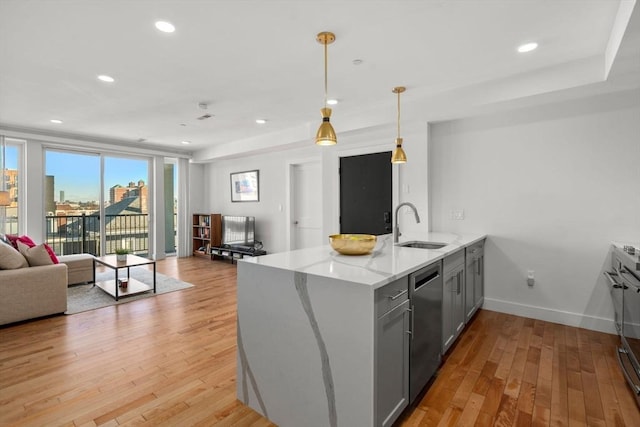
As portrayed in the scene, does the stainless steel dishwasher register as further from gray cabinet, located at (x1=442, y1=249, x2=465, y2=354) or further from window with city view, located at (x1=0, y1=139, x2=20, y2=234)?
window with city view, located at (x1=0, y1=139, x2=20, y2=234)

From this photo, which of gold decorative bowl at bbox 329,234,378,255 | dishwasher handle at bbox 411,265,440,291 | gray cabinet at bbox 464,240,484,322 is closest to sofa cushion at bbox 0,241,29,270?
gold decorative bowl at bbox 329,234,378,255

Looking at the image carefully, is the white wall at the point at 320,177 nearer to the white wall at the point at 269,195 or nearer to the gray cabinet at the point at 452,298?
the white wall at the point at 269,195

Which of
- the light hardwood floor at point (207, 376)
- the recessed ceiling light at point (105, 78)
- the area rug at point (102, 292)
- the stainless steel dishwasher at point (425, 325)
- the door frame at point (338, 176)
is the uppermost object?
the recessed ceiling light at point (105, 78)

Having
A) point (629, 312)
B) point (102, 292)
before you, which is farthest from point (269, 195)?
point (629, 312)

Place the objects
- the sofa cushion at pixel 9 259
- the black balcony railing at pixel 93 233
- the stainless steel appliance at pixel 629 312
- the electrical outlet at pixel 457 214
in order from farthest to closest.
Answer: the black balcony railing at pixel 93 233, the electrical outlet at pixel 457 214, the sofa cushion at pixel 9 259, the stainless steel appliance at pixel 629 312

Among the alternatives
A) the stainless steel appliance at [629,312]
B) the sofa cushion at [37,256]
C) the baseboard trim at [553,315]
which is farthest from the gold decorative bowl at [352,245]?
the sofa cushion at [37,256]

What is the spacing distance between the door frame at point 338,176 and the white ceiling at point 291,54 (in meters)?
0.38

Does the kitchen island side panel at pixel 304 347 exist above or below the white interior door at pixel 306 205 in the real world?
below

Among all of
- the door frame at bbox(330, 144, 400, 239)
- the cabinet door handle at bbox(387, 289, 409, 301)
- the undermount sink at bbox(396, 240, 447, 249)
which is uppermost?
the door frame at bbox(330, 144, 400, 239)

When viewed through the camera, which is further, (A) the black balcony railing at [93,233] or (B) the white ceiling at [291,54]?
(A) the black balcony railing at [93,233]

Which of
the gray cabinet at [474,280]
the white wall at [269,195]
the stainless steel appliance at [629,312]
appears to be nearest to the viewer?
the stainless steel appliance at [629,312]

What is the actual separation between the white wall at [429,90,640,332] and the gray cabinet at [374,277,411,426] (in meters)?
2.35

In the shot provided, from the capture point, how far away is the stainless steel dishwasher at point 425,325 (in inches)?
72.1

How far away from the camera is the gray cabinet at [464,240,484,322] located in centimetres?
297
